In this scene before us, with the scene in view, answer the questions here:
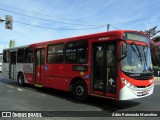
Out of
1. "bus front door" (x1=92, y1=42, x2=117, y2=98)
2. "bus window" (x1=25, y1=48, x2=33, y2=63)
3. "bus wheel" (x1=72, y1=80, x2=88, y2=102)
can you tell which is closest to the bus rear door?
"bus window" (x1=25, y1=48, x2=33, y2=63)

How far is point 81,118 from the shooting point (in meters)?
7.14

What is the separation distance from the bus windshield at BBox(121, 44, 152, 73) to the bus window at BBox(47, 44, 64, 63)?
12.7 feet

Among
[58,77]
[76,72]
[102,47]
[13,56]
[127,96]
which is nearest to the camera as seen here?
[127,96]

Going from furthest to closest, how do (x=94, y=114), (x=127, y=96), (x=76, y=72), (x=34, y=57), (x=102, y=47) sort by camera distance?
1. (x=34, y=57)
2. (x=76, y=72)
3. (x=102, y=47)
4. (x=127, y=96)
5. (x=94, y=114)

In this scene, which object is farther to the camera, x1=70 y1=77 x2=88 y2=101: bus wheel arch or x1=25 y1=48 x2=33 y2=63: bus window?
x1=25 y1=48 x2=33 y2=63: bus window

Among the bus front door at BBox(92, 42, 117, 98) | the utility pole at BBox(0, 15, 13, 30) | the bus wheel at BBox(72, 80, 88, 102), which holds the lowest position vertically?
the bus wheel at BBox(72, 80, 88, 102)

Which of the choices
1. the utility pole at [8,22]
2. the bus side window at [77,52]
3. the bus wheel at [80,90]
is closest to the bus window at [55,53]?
the bus side window at [77,52]

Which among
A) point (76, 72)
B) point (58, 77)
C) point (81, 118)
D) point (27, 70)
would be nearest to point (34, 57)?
point (27, 70)

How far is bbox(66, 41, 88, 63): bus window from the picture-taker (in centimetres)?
991

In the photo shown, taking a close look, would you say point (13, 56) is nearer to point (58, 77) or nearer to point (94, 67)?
point (58, 77)

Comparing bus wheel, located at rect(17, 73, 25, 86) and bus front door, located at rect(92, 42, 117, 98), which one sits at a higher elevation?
bus front door, located at rect(92, 42, 117, 98)

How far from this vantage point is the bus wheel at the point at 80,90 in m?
9.90

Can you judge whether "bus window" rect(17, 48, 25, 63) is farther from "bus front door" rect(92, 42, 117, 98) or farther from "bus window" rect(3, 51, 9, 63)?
"bus front door" rect(92, 42, 117, 98)

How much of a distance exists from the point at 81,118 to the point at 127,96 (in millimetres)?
2058
